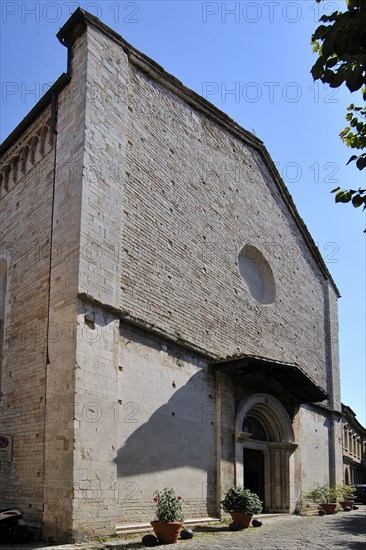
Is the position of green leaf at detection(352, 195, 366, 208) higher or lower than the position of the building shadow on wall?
higher

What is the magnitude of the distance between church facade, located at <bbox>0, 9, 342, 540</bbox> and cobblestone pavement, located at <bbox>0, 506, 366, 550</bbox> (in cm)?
55

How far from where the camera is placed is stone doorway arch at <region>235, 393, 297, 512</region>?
1630 cm

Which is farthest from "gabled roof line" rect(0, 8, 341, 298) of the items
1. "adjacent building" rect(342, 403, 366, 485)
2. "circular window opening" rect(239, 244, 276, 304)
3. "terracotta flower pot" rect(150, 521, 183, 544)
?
"adjacent building" rect(342, 403, 366, 485)

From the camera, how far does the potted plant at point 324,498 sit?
58.4ft

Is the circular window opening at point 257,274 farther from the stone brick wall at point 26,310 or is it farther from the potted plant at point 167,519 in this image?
the potted plant at point 167,519

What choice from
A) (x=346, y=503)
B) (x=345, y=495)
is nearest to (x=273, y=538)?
(x=345, y=495)

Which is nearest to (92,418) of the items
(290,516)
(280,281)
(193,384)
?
(193,384)

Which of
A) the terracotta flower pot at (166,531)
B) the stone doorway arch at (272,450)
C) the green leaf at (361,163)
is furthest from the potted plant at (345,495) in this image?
the green leaf at (361,163)

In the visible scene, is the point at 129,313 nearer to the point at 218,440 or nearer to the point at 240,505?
the point at 218,440

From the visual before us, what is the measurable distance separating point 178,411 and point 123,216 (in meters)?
4.56

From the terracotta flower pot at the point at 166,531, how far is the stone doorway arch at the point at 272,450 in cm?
627

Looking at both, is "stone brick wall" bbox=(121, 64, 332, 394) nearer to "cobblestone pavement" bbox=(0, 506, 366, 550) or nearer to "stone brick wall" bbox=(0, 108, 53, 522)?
"stone brick wall" bbox=(0, 108, 53, 522)

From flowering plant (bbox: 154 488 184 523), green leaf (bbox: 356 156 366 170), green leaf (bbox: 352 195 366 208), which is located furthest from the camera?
flowering plant (bbox: 154 488 184 523)

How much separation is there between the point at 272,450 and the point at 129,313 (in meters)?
7.81
